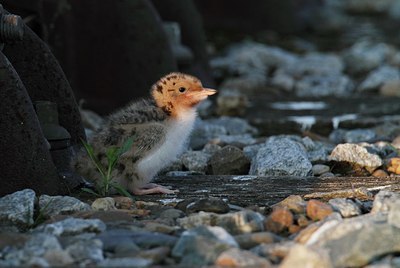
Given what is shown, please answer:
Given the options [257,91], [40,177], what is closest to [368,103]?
[257,91]

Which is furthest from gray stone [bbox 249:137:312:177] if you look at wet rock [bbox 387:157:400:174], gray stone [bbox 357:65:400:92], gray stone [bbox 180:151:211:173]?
gray stone [bbox 357:65:400:92]

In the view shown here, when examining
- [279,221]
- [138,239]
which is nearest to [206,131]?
[279,221]

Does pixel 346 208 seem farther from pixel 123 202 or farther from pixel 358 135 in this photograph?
pixel 358 135

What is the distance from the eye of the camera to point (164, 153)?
584cm

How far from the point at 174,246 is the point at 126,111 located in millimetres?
1845

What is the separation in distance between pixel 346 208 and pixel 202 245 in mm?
1077

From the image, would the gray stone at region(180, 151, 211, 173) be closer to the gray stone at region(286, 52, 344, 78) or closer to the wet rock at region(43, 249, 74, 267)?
the wet rock at region(43, 249, 74, 267)

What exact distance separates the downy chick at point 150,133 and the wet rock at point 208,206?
2.25 ft

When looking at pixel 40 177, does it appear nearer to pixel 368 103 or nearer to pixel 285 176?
pixel 285 176

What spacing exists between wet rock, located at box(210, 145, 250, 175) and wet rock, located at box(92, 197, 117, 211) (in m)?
1.58

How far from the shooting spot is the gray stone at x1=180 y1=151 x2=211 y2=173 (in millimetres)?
6852

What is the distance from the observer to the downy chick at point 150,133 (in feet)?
19.1

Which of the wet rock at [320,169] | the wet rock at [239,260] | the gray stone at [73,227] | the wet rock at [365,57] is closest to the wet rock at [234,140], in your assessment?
the wet rock at [320,169]

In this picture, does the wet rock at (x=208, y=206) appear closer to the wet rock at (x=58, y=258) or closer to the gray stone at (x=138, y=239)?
the gray stone at (x=138, y=239)
